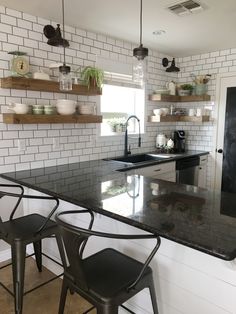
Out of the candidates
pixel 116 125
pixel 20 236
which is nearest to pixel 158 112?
pixel 116 125

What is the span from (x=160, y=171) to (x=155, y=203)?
172 cm

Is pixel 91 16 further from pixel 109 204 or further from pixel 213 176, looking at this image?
pixel 213 176

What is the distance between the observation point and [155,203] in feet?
5.21

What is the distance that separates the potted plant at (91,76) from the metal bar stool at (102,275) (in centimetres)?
188

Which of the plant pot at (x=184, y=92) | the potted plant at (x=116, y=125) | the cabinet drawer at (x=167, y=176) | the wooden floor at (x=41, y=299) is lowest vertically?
the wooden floor at (x=41, y=299)

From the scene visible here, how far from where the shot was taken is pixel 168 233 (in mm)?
1176

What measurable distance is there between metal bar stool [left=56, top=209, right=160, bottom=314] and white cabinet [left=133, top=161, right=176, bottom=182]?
1543 millimetres

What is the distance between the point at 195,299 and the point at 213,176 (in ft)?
9.78

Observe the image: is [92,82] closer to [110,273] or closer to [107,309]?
[110,273]

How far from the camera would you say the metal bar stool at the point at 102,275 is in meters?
1.19

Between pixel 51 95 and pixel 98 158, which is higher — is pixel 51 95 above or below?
above

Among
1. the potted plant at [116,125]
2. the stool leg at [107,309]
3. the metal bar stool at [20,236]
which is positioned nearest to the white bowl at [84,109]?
the potted plant at [116,125]

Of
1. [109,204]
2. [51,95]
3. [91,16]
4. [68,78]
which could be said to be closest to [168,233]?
[109,204]

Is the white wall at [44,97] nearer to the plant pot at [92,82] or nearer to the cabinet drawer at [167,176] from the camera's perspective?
the plant pot at [92,82]
